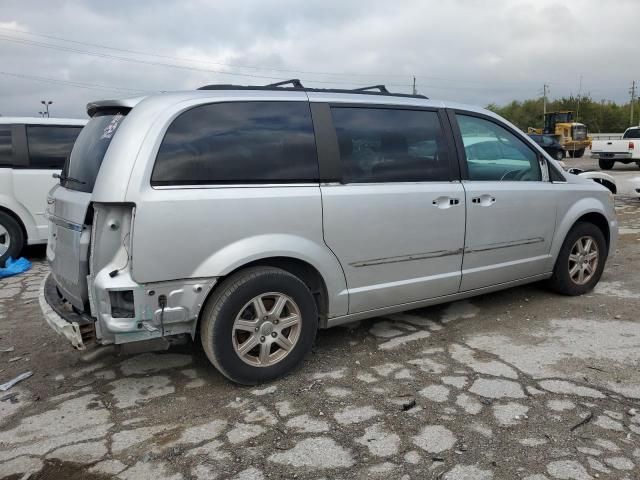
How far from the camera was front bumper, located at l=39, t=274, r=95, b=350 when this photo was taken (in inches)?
120

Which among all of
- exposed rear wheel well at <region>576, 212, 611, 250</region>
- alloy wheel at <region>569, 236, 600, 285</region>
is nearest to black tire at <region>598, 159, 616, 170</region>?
exposed rear wheel well at <region>576, 212, 611, 250</region>

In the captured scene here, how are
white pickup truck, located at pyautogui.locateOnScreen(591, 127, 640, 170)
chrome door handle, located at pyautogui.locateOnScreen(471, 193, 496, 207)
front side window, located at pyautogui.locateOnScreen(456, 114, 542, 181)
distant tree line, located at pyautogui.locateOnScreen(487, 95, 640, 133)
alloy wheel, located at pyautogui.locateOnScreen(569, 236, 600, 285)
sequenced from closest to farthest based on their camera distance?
chrome door handle, located at pyautogui.locateOnScreen(471, 193, 496, 207) < front side window, located at pyautogui.locateOnScreen(456, 114, 542, 181) < alloy wheel, located at pyautogui.locateOnScreen(569, 236, 600, 285) < white pickup truck, located at pyautogui.locateOnScreen(591, 127, 640, 170) < distant tree line, located at pyautogui.locateOnScreen(487, 95, 640, 133)

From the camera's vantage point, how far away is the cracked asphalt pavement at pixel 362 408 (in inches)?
103

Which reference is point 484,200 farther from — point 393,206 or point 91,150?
point 91,150

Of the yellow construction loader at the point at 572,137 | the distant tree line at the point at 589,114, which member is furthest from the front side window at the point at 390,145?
the distant tree line at the point at 589,114

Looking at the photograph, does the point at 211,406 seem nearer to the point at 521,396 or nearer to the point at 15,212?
the point at 521,396

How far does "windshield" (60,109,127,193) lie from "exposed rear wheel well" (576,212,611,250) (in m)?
4.06

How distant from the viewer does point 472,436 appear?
2.80 m

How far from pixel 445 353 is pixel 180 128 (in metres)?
2.34

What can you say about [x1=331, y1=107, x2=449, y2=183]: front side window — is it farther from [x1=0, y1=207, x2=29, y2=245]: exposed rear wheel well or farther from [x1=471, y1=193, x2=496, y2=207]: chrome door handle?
[x1=0, y1=207, x2=29, y2=245]: exposed rear wheel well

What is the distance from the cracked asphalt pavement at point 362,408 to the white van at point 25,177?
263 centimetres

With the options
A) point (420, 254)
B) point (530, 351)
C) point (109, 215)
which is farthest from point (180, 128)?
point (530, 351)

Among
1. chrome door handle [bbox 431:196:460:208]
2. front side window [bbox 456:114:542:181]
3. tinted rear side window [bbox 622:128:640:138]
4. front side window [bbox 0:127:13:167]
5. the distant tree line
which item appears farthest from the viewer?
the distant tree line

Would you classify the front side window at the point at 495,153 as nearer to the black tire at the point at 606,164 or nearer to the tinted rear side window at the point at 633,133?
the tinted rear side window at the point at 633,133
